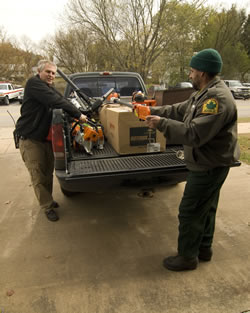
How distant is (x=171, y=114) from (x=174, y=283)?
154 cm

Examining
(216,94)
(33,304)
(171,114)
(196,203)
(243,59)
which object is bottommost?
(33,304)

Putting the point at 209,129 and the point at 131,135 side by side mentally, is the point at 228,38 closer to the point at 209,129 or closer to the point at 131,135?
the point at 131,135

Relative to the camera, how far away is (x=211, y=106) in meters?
1.79

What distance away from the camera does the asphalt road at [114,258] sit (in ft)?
6.74

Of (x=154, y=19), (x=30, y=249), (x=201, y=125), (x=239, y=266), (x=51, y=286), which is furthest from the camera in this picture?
(x=154, y=19)

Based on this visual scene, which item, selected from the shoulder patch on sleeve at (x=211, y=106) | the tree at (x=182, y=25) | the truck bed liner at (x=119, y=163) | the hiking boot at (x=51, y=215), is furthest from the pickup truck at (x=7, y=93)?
the shoulder patch on sleeve at (x=211, y=106)

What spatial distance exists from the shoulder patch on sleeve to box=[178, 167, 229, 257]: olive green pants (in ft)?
1.64

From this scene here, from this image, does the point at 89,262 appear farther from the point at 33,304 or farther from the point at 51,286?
the point at 33,304

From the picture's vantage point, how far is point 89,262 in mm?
2516

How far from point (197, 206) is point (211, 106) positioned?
85cm

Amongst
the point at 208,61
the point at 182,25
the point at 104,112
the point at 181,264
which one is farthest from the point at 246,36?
the point at 181,264

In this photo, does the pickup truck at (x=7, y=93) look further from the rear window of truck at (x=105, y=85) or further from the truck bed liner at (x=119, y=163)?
the truck bed liner at (x=119, y=163)

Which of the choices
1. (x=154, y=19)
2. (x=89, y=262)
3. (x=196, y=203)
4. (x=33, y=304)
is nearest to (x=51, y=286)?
(x=33, y=304)

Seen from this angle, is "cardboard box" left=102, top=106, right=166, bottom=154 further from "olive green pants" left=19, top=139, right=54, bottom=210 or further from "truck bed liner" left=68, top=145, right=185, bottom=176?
"olive green pants" left=19, top=139, right=54, bottom=210
